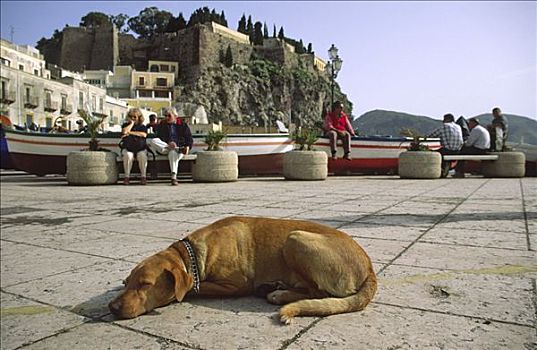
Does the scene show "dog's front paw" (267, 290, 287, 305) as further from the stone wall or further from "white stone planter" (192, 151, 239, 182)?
the stone wall

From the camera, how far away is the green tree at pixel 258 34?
97938 mm

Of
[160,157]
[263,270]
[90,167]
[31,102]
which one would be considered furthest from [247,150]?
[31,102]

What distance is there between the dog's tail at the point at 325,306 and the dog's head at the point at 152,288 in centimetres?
50

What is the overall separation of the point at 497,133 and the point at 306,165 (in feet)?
19.2

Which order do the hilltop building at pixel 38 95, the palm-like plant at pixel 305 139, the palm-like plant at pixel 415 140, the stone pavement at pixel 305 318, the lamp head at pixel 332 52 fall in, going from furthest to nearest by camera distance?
the hilltop building at pixel 38 95 < the lamp head at pixel 332 52 < the palm-like plant at pixel 415 140 < the palm-like plant at pixel 305 139 < the stone pavement at pixel 305 318

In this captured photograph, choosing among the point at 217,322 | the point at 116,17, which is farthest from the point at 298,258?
the point at 116,17

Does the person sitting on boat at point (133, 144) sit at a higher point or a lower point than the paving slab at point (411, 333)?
higher

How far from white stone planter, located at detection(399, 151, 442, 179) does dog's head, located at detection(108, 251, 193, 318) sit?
385 inches

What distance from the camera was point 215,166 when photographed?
32.3 feet

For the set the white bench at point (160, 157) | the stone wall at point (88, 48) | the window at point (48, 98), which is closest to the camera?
the white bench at point (160, 157)

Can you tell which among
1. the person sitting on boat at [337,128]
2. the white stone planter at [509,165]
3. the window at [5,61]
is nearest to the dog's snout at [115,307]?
the person sitting on boat at [337,128]

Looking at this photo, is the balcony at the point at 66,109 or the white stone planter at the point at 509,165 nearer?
the white stone planter at the point at 509,165

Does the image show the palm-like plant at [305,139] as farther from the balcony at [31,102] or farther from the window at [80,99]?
the window at [80,99]

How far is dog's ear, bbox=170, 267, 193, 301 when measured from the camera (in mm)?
1978
